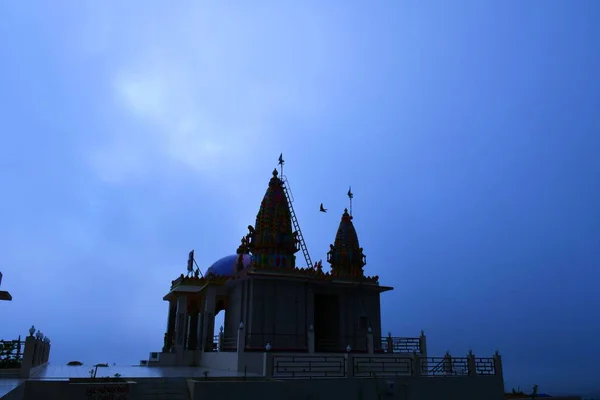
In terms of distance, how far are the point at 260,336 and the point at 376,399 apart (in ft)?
27.5

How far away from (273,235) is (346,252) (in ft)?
23.4

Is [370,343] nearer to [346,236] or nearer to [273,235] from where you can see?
[273,235]

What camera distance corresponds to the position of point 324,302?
2931 cm

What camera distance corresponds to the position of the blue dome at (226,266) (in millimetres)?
31328

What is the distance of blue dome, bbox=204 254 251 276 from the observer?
31.3 metres

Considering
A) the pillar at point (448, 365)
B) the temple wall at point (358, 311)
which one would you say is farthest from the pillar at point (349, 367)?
the temple wall at point (358, 311)

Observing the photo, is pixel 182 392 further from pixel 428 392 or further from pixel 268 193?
pixel 268 193

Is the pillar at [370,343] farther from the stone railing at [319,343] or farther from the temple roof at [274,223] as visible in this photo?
the temple roof at [274,223]

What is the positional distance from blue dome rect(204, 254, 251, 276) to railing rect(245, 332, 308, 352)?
722cm

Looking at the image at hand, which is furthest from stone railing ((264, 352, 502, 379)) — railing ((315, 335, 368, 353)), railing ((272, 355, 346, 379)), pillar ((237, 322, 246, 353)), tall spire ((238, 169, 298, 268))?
tall spire ((238, 169, 298, 268))

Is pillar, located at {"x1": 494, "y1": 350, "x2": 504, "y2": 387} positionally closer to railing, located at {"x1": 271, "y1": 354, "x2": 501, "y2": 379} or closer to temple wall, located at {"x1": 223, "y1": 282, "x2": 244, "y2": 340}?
railing, located at {"x1": 271, "y1": 354, "x2": 501, "y2": 379}

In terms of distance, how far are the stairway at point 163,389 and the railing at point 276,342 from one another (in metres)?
7.83

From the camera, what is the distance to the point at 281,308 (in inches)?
997

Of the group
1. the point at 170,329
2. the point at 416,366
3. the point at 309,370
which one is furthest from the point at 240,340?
Answer: the point at 170,329
